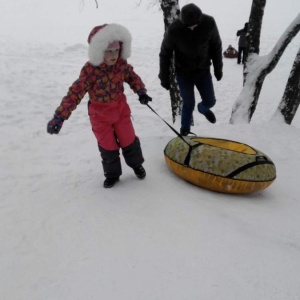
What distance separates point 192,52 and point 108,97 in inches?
52.6

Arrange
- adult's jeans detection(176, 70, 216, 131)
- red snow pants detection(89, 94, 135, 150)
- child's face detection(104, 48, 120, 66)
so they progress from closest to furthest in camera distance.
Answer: child's face detection(104, 48, 120, 66), red snow pants detection(89, 94, 135, 150), adult's jeans detection(176, 70, 216, 131)

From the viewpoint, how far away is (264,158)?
359cm

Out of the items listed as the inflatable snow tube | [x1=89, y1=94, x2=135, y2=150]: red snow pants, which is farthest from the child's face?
the inflatable snow tube

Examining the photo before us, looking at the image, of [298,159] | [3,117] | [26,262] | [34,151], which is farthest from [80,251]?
[3,117]

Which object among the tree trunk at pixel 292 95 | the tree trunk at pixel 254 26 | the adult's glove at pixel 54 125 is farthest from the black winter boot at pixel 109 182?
the tree trunk at pixel 292 95

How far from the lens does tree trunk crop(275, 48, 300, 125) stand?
5898 millimetres

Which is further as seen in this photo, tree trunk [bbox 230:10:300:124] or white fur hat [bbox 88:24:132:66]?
tree trunk [bbox 230:10:300:124]

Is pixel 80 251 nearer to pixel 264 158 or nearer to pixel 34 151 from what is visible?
pixel 264 158

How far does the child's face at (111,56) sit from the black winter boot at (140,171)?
1.15 metres

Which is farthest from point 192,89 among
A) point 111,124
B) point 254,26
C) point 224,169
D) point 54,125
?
point 254,26

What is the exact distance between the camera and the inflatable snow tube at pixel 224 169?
11.2 feet

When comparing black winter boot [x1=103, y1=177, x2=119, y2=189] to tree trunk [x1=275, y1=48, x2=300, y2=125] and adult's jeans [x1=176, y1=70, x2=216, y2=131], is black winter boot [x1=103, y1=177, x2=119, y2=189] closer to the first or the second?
adult's jeans [x1=176, y1=70, x2=216, y2=131]

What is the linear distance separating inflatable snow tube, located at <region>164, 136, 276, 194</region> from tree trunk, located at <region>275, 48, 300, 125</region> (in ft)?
8.91

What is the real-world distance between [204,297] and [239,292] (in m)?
0.23
